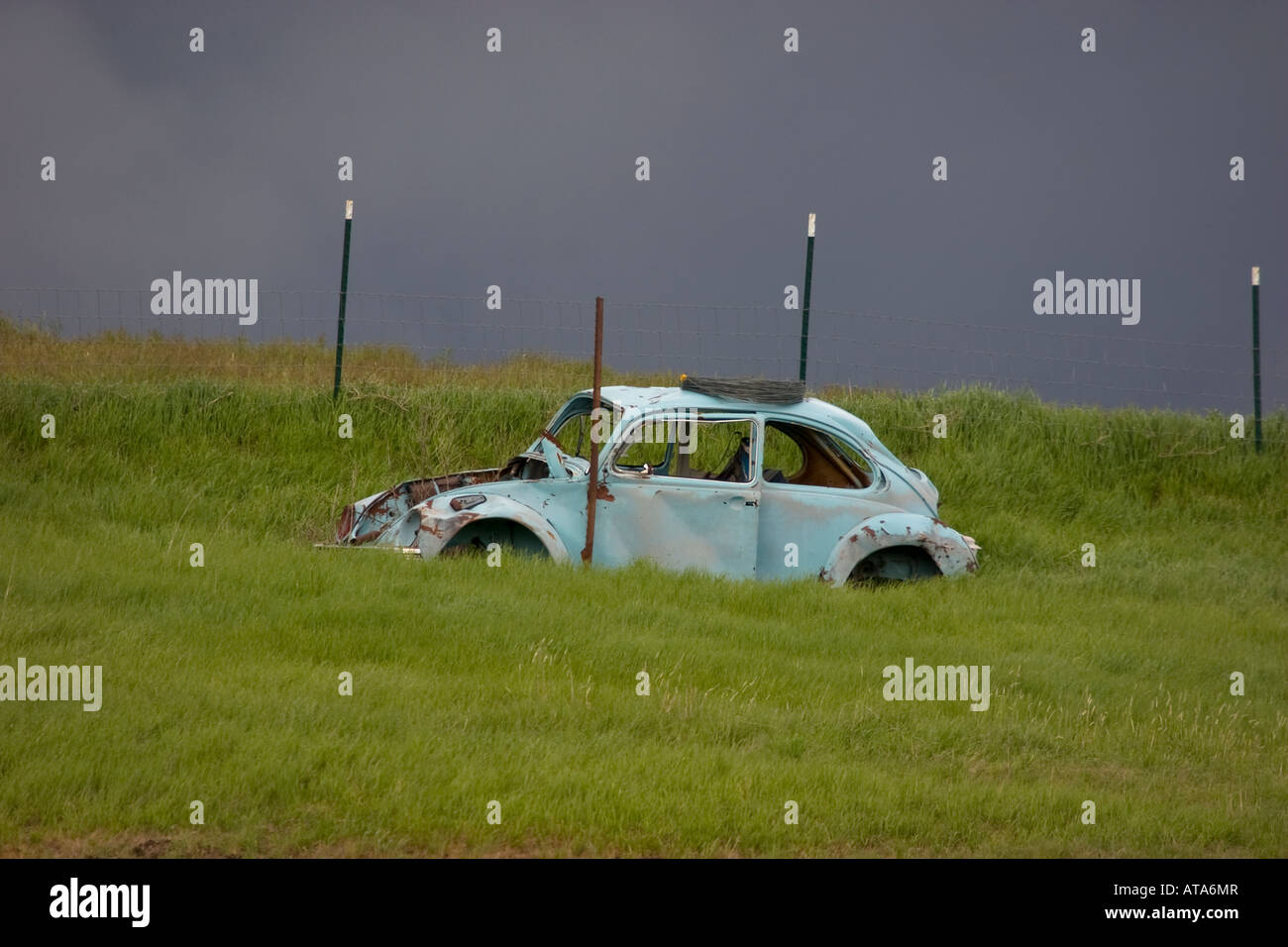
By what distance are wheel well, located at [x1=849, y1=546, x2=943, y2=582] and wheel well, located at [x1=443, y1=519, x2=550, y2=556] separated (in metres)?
2.81

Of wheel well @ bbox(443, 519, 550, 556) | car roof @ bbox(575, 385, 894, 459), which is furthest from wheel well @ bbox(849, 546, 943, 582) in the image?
wheel well @ bbox(443, 519, 550, 556)

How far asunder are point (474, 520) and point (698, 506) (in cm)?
Result: 189

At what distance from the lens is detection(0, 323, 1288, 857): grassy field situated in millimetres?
6508

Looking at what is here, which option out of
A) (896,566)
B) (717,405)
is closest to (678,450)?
(717,405)

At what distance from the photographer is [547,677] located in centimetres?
860

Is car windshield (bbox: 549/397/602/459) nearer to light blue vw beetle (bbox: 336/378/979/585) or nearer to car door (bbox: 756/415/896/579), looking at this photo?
light blue vw beetle (bbox: 336/378/979/585)

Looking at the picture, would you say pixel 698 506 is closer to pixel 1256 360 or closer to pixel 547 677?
pixel 547 677

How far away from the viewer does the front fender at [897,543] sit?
1146 centimetres

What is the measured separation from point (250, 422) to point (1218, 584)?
1080cm

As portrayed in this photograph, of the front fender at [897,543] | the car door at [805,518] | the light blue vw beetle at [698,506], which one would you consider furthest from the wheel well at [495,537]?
the front fender at [897,543]

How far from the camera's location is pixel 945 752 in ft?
25.4

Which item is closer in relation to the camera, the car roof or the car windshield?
the car roof

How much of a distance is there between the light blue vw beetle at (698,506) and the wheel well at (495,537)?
0.01 metres

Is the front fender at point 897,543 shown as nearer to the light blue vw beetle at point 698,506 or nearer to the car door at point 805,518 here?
the light blue vw beetle at point 698,506
